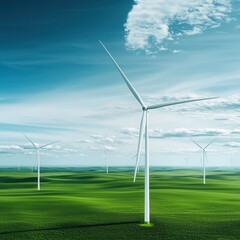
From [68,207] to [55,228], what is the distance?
1109 cm

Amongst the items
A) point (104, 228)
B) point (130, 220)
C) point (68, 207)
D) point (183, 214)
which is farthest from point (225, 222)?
point (68, 207)

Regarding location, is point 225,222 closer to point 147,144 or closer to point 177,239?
point 177,239

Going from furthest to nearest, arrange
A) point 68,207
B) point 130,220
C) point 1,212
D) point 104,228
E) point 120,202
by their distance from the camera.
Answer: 1. point 120,202
2. point 68,207
3. point 1,212
4. point 130,220
5. point 104,228

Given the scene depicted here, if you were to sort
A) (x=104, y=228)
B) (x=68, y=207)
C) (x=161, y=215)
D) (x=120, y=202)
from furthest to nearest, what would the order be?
1. (x=120, y=202)
2. (x=68, y=207)
3. (x=161, y=215)
4. (x=104, y=228)

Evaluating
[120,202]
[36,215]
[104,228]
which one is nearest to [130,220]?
Result: [104,228]

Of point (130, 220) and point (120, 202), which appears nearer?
point (130, 220)

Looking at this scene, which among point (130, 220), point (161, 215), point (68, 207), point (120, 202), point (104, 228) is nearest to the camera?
point (104, 228)

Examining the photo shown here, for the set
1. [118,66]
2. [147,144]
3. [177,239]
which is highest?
[118,66]

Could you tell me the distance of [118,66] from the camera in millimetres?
34781

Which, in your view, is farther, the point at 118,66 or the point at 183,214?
the point at 183,214

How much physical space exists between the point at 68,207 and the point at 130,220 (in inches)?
416

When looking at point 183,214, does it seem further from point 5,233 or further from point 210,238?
point 5,233

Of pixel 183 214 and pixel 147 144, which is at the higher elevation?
pixel 147 144

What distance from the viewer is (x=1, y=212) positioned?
42000 millimetres
